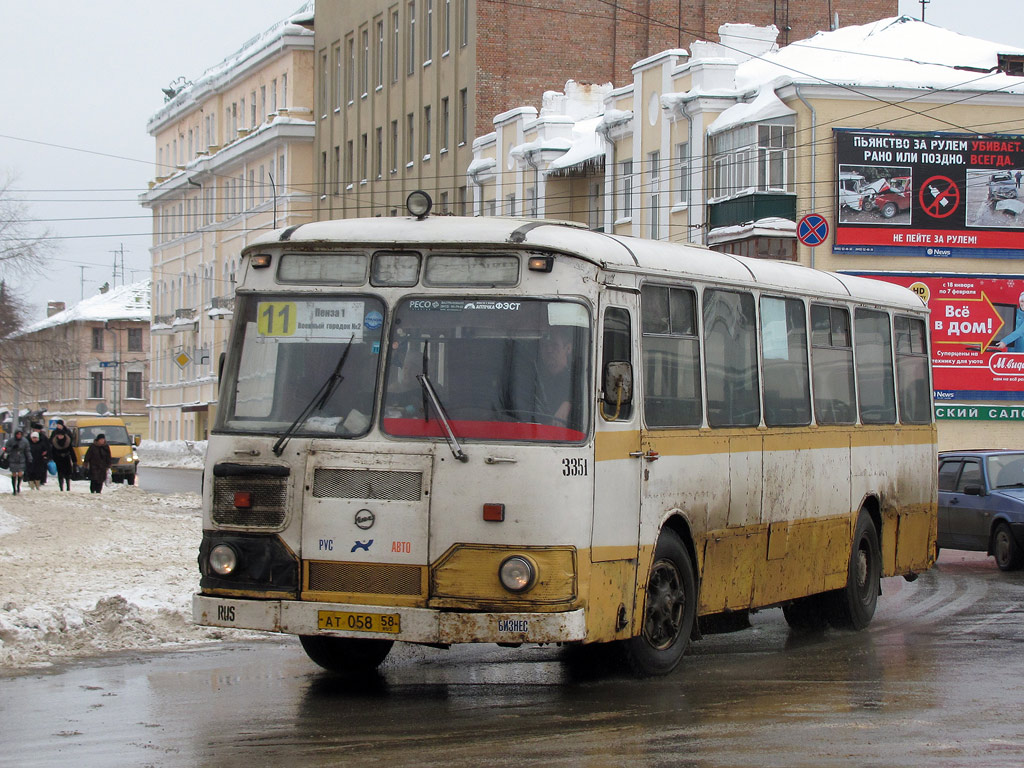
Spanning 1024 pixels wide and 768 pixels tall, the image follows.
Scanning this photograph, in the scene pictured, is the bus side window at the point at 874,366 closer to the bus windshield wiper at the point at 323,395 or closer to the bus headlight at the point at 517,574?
the bus headlight at the point at 517,574

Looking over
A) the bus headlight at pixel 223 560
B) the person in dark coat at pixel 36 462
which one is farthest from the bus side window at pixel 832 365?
the person in dark coat at pixel 36 462

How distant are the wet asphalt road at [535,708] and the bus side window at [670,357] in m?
1.68

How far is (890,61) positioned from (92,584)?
109ft

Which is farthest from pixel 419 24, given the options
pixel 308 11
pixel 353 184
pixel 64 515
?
pixel 64 515

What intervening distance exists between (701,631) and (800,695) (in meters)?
3.30

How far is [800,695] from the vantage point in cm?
1048

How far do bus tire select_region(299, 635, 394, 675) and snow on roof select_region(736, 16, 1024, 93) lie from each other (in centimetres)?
3280

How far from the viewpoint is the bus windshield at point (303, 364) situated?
10227mm

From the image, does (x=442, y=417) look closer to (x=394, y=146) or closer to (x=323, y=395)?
(x=323, y=395)

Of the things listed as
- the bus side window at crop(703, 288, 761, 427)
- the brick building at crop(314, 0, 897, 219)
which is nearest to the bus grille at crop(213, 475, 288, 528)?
the bus side window at crop(703, 288, 761, 427)

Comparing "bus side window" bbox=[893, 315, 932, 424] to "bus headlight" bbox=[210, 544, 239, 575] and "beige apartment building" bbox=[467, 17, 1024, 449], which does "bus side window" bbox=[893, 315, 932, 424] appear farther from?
"beige apartment building" bbox=[467, 17, 1024, 449]

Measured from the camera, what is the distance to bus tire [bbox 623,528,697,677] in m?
11.0

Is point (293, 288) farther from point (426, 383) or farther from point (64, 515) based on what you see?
point (64, 515)

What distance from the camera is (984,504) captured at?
2186cm
